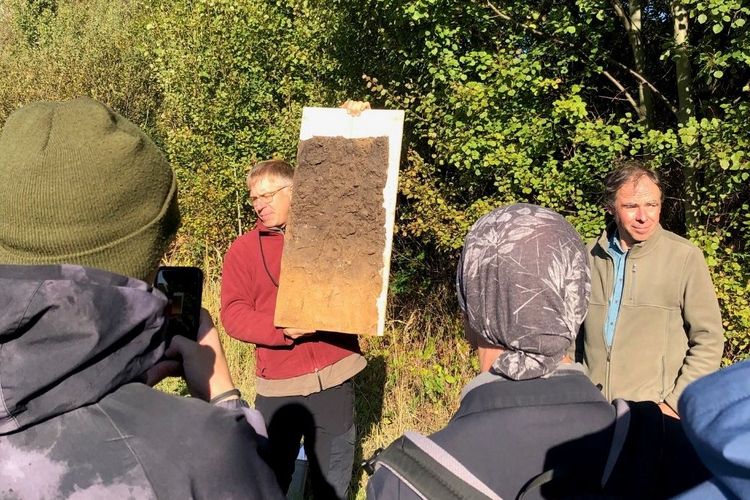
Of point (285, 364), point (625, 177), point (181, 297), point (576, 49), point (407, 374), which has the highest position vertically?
point (576, 49)

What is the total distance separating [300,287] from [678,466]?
1.99 meters

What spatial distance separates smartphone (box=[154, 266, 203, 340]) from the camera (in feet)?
4.80

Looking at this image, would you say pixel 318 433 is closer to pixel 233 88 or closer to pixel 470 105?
pixel 470 105

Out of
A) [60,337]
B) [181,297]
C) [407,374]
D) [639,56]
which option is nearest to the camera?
[60,337]

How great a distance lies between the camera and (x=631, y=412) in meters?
1.26

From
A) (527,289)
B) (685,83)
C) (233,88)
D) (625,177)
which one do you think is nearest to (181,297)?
(527,289)

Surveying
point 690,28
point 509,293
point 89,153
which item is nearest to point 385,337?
point 690,28

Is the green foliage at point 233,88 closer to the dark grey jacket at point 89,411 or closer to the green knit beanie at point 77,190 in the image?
the green knit beanie at point 77,190

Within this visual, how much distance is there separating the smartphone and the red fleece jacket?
1.41m

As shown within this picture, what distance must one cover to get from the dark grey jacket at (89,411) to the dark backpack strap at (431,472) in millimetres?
324

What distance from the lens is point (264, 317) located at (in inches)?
116

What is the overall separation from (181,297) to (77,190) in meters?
0.49

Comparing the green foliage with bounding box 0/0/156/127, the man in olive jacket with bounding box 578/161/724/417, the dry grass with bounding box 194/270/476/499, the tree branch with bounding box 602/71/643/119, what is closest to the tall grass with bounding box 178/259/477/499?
the dry grass with bounding box 194/270/476/499

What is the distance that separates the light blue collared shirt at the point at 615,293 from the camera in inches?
113
